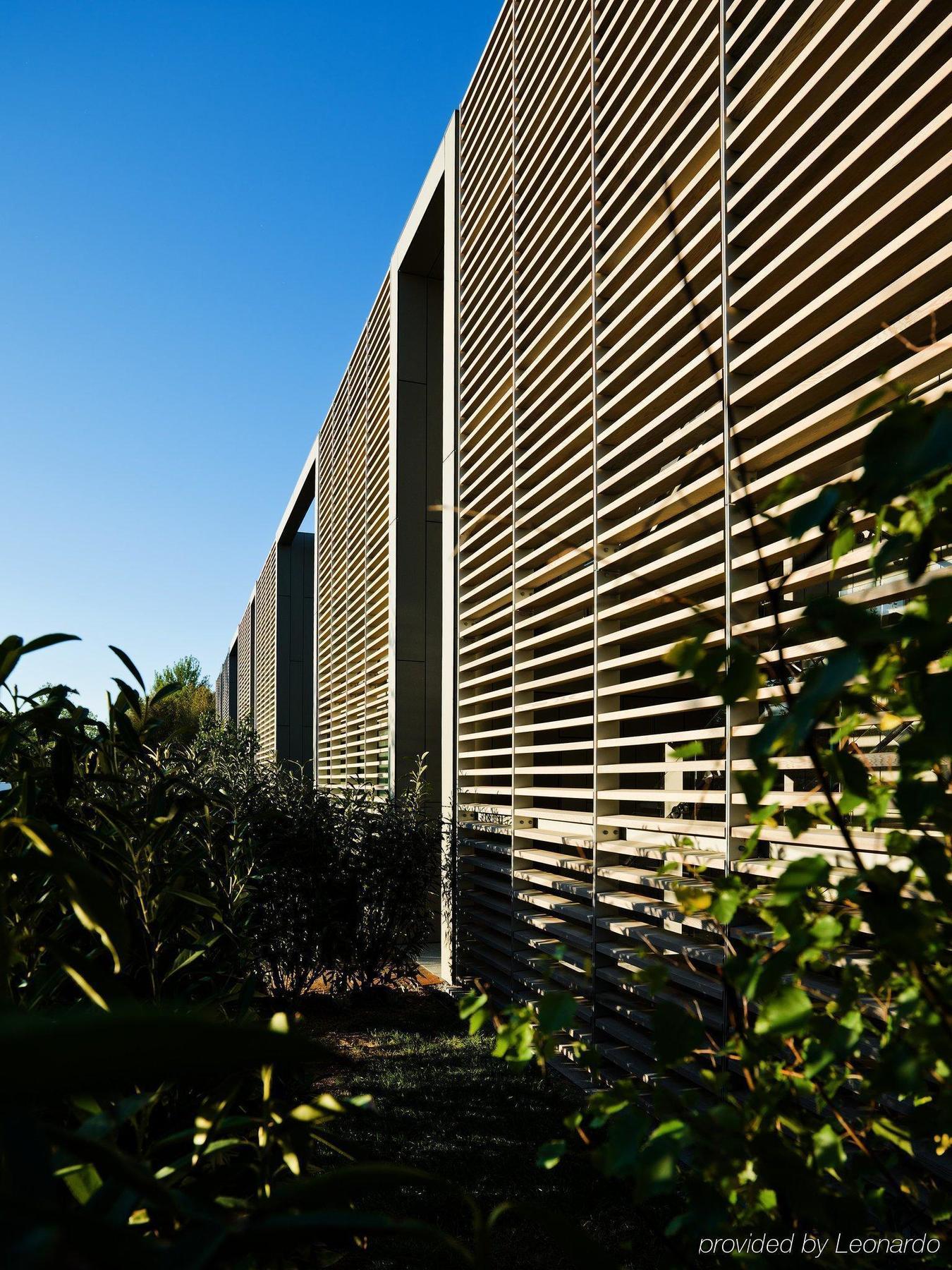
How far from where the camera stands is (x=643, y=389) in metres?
3.50

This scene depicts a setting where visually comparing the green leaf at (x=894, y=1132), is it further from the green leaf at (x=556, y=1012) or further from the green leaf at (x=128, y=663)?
the green leaf at (x=128, y=663)

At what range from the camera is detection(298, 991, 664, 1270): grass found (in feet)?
8.00

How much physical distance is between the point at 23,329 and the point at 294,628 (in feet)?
23.2

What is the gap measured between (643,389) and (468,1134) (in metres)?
2.87

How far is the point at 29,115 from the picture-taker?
22.5ft

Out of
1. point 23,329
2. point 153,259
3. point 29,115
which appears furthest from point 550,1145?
point 23,329

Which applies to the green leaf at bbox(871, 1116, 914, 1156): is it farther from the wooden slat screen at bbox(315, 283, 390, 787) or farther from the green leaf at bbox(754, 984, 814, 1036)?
the wooden slat screen at bbox(315, 283, 390, 787)

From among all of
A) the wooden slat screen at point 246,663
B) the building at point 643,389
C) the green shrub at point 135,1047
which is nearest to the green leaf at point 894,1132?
the building at point 643,389

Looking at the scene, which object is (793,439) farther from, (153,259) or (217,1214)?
(153,259)

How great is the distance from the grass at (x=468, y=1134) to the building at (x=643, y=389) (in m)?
0.42

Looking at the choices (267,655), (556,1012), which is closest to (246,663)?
(267,655)

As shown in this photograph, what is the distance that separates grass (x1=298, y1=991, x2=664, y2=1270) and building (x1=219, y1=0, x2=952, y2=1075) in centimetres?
42

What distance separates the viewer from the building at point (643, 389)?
2.23m

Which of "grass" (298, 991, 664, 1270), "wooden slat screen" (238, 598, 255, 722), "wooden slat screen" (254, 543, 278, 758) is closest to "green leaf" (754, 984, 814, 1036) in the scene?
"grass" (298, 991, 664, 1270)
